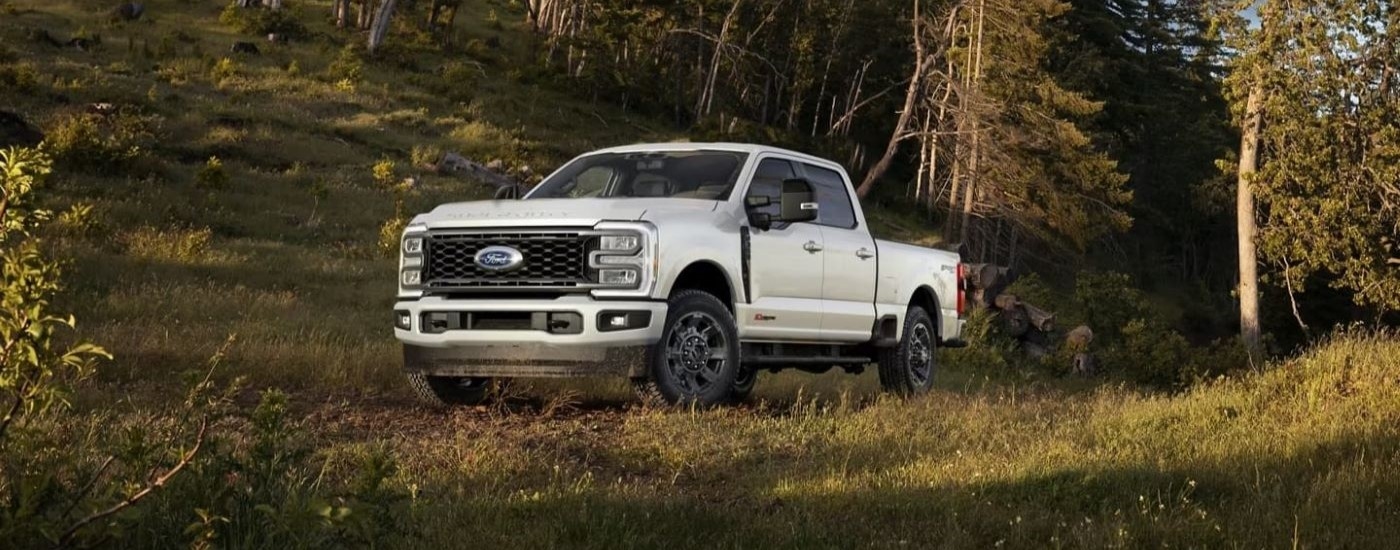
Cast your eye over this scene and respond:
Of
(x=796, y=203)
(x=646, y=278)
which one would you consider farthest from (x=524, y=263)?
(x=796, y=203)

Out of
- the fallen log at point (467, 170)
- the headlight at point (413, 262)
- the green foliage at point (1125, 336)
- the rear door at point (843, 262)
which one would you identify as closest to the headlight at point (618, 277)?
the headlight at point (413, 262)

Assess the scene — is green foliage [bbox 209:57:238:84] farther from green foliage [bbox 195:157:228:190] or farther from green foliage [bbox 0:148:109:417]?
green foliage [bbox 0:148:109:417]

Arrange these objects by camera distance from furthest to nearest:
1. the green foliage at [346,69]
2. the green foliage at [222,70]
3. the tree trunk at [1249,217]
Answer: the green foliage at [346,69] → the green foliage at [222,70] → the tree trunk at [1249,217]

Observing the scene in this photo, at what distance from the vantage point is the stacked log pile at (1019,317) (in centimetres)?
2492

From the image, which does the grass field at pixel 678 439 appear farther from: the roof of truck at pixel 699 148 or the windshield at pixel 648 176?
the roof of truck at pixel 699 148

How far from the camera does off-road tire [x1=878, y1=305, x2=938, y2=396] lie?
37.1 feet

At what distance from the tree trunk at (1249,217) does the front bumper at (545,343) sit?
26.3 meters

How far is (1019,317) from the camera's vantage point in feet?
82.4

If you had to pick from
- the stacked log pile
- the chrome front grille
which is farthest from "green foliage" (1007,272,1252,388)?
the chrome front grille

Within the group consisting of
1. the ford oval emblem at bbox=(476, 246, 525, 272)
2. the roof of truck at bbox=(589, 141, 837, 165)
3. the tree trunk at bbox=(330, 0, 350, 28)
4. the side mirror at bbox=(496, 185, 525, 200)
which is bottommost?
the ford oval emblem at bbox=(476, 246, 525, 272)

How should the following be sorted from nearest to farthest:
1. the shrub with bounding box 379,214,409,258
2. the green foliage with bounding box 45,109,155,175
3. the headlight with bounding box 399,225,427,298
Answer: the headlight with bounding box 399,225,427,298
the shrub with bounding box 379,214,409,258
the green foliage with bounding box 45,109,155,175

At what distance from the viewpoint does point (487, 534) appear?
4789mm

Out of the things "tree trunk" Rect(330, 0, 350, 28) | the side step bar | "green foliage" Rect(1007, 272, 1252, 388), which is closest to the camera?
the side step bar

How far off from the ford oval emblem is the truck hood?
0.18 meters
